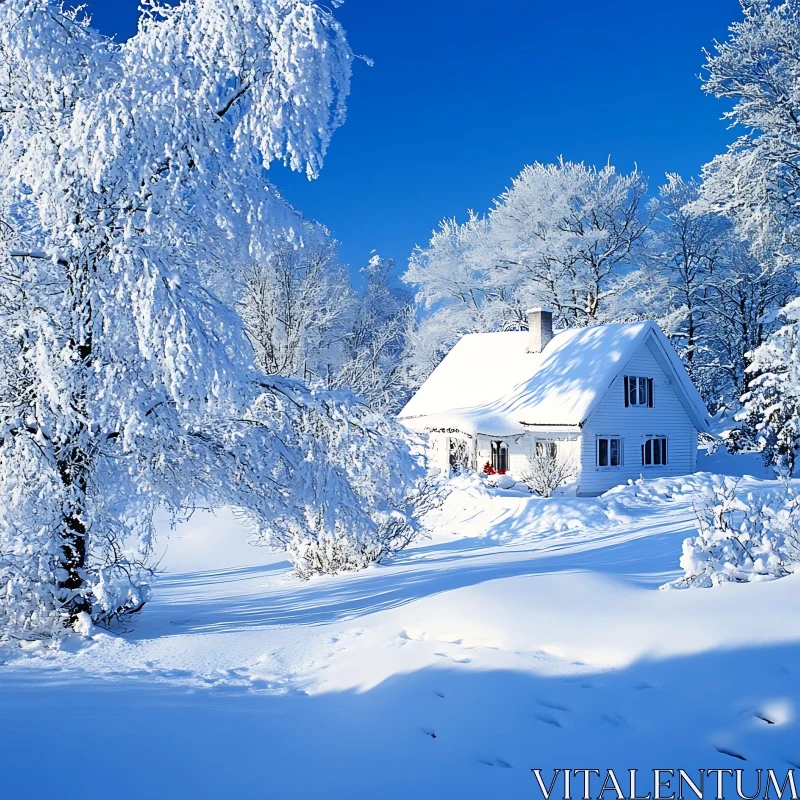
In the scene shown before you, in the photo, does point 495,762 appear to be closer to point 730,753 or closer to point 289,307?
point 730,753

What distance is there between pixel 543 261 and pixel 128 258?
27541 mm

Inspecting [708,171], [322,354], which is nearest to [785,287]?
[708,171]

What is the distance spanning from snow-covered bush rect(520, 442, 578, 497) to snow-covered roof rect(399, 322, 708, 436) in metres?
1.38

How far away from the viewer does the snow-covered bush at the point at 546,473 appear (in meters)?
20.2

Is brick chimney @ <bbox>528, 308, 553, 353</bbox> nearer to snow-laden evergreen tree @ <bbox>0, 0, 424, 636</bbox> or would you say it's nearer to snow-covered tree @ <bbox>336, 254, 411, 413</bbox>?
snow-covered tree @ <bbox>336, 254, 411, 413</bbox>

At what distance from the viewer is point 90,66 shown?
24.1 ft

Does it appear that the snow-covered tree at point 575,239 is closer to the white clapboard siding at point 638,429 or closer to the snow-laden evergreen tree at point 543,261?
the snow-laden evergreen tree at point 543,261

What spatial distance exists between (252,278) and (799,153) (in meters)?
16.2

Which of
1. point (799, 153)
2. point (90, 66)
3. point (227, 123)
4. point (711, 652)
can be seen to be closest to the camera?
point (711, 652)

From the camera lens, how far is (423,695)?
493 centimetres

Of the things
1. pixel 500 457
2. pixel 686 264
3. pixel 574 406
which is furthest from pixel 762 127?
pixel 686 264

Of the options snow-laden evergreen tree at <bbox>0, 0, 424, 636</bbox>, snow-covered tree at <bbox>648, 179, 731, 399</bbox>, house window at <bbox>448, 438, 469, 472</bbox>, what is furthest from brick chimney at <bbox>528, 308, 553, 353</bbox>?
snow-laden evergreen tree at <bbox>0, 0, 424, 636</bbox>

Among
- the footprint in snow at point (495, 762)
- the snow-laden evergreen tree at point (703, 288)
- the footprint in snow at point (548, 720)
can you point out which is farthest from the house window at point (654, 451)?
the footprint in snow at point (495, 762)

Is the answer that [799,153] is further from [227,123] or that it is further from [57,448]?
[57,448]
